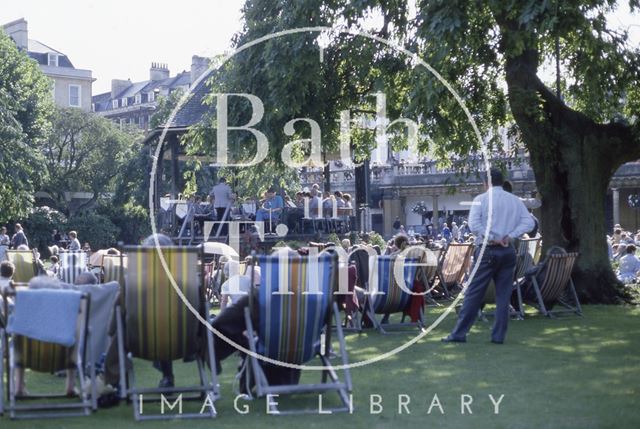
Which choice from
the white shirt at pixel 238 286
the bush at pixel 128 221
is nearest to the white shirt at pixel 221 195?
the white shirt at pixel 238 286

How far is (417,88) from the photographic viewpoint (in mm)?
15648

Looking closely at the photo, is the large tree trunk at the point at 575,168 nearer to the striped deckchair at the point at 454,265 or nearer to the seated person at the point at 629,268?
the striped deckchair at the point at 454,265

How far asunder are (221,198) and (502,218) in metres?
14.7

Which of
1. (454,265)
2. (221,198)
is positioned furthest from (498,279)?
(221,198)

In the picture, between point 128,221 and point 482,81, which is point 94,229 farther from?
point 482,81

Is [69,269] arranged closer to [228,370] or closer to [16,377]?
[228,370]

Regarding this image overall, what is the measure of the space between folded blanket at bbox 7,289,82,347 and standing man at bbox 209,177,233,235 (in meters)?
17.6

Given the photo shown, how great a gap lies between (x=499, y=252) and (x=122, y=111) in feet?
352

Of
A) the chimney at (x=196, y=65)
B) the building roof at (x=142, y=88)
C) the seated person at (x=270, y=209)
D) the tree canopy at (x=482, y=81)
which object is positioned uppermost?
the building roof at (x=142, y=88)

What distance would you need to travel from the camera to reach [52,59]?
4102 inches

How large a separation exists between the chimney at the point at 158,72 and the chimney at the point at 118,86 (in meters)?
7.43

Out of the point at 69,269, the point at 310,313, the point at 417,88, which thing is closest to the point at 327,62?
the point at 417,88

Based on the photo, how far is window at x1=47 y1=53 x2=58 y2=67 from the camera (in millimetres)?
103500

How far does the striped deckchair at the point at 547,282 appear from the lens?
14148 millimetres
